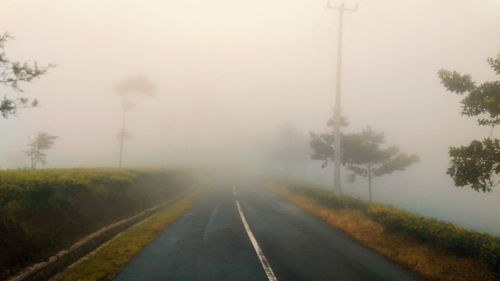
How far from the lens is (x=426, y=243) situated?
1016cm

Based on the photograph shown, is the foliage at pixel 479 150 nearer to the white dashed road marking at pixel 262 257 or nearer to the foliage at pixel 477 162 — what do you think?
the foliage at pixel 477 162

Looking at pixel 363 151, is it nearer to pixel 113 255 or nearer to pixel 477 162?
pixel 477 162

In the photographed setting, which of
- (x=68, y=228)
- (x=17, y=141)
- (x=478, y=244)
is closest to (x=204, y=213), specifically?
(x=68, y=228)

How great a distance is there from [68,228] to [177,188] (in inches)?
813

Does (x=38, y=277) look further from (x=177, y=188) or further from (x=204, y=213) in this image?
(x=177, y=188)

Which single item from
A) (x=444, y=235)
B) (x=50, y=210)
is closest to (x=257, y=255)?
(x=444, y=235)

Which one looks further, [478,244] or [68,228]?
[68,228]

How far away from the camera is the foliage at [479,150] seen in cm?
911

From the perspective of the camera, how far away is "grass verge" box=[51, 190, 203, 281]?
309 inches

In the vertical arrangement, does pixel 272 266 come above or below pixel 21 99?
below

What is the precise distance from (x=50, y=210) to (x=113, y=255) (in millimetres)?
2418

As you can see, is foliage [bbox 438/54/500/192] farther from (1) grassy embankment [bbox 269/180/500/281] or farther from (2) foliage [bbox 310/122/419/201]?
(2) foliage [bbox 310/122/419/201]

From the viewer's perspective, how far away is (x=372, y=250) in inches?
423

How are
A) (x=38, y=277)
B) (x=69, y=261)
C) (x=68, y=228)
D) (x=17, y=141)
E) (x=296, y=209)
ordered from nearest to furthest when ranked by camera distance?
(x=38, y=277) → (x=69, y=261) → (x=68, y=228) → (x=296, y=209) → (x=17, y=141)
